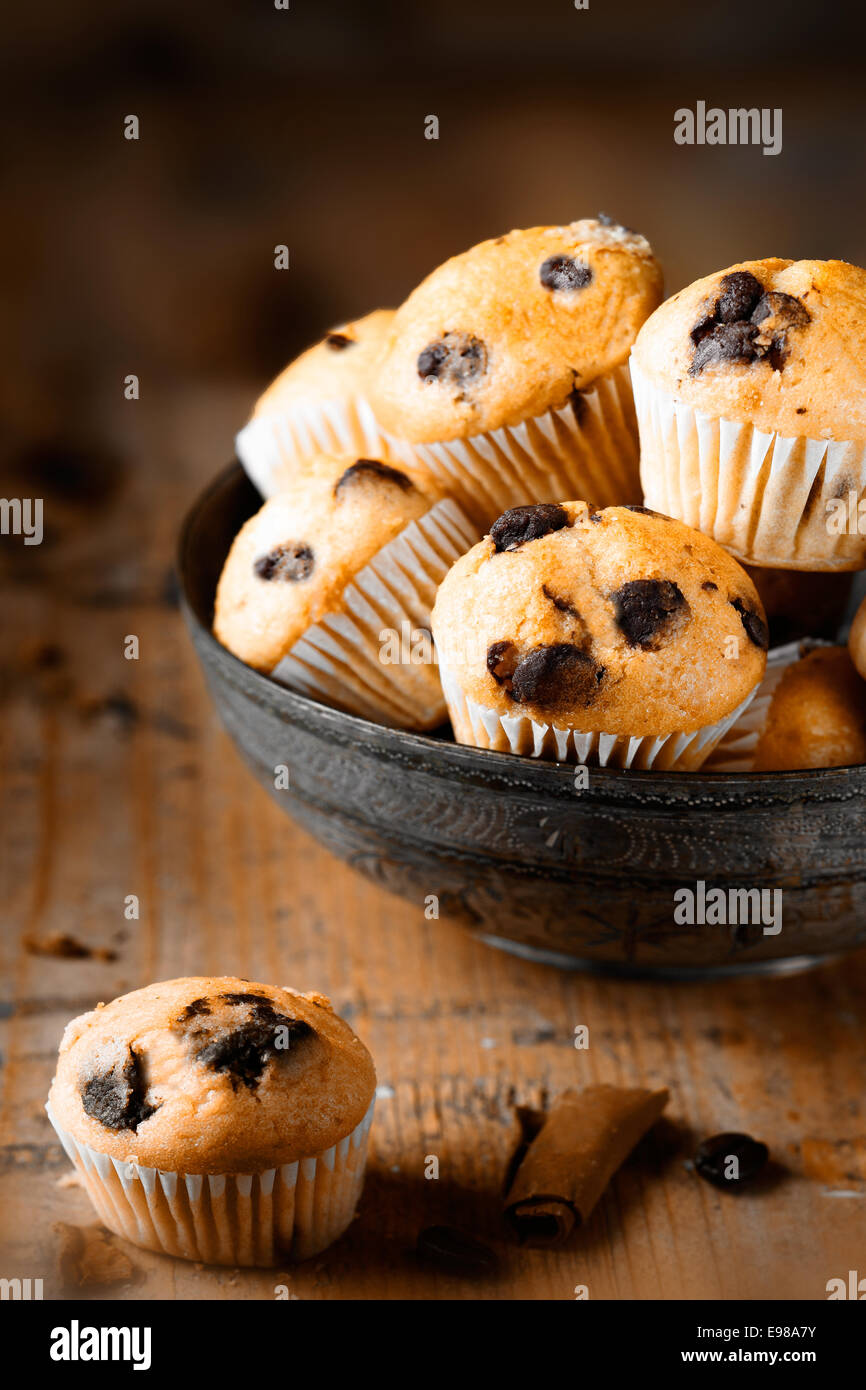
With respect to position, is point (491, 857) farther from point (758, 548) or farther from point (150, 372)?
point (150, 372)

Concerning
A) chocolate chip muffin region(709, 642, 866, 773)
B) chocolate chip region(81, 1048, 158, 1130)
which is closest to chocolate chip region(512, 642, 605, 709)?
chocolate chip muffin region(709, 642, 866, 773)

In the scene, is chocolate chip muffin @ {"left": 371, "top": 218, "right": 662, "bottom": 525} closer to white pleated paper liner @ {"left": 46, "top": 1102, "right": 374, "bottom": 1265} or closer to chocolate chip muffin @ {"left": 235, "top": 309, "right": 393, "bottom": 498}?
chocolate chip muffin @ {"left": 235, "top": 309, "right": 393, "bottom": 498}

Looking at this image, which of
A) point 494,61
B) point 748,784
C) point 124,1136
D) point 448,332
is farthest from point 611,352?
point 494,61

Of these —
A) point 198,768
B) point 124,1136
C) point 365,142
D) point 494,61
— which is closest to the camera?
point 124,1136

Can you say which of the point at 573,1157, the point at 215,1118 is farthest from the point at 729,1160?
the point at 215,1118

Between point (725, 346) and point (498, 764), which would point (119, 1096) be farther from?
point (725, 346)

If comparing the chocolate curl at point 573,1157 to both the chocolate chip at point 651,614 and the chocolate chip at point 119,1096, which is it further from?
the chocolate chip at point 651,614
